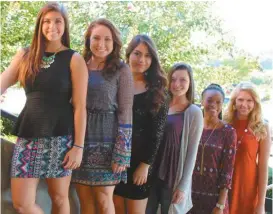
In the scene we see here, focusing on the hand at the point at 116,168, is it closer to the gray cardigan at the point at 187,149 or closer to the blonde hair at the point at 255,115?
the gray cardigan at the point at 187,149

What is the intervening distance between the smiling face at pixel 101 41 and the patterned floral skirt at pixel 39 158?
0.50 meters

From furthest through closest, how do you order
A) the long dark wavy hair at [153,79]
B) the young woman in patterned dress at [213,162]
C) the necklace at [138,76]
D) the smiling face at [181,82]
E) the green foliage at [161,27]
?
1. the green foliage at [161,27]
2. the young woman in patterned dress at [213,162]
3. the smiling face at [181,82]
4. the necklace at [138,76]
5. the long dark wavy hair at [153,79]

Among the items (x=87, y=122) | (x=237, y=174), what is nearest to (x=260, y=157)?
(x=237, y=174)

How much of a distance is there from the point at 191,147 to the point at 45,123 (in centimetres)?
91

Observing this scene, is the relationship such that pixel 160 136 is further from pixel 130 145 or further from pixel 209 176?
pixel 209 176

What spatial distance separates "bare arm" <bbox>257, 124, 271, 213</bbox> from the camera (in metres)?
2.50

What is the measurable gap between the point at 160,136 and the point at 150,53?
1.58 feet

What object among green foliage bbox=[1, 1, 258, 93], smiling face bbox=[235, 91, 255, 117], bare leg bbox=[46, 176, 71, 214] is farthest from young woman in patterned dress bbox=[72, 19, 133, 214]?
green foliage bbox=[1, 1, 258, 93]

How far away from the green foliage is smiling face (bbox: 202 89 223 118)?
5.29ft

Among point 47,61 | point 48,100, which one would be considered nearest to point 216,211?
point 48,100

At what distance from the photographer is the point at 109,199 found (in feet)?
6.55

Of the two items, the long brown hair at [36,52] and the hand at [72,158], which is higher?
the long brown hair at [36,52]

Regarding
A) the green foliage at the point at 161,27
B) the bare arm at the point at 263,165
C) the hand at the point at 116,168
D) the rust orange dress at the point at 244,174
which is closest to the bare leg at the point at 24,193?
the hand at the point at 116,168

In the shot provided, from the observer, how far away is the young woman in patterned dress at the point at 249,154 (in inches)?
98.4
